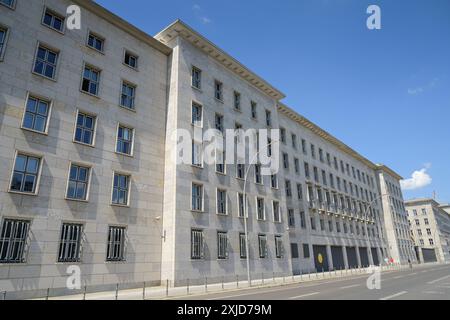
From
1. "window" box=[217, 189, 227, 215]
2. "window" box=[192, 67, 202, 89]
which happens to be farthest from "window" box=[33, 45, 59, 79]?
"window" box=[217, 189, 227, 215]

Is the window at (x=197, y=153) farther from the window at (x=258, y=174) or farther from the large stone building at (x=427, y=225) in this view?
the large stone building at (x=427, y=225)

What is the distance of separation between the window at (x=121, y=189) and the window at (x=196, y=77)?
1103cm

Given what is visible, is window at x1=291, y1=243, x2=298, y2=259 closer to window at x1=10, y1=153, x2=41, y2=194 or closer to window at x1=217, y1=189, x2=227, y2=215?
window at x1=217, y1=189, x2=227, y2=215

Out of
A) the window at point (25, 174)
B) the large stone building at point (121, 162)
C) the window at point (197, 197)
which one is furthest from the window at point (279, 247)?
the window at point (25, 174)

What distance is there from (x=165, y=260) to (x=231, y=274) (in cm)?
607

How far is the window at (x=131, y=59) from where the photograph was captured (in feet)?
76.9

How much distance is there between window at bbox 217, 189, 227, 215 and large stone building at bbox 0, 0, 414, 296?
9 centimetres

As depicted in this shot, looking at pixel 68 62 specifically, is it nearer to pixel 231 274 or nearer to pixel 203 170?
pixel 203 170

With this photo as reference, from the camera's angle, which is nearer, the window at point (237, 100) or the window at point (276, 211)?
the window at point (237, 100)

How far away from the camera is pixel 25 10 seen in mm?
17922

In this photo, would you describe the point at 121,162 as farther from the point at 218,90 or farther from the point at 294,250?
the point at 294,250

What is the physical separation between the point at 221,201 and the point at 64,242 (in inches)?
507

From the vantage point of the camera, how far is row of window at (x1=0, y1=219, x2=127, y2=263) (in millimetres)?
14750
